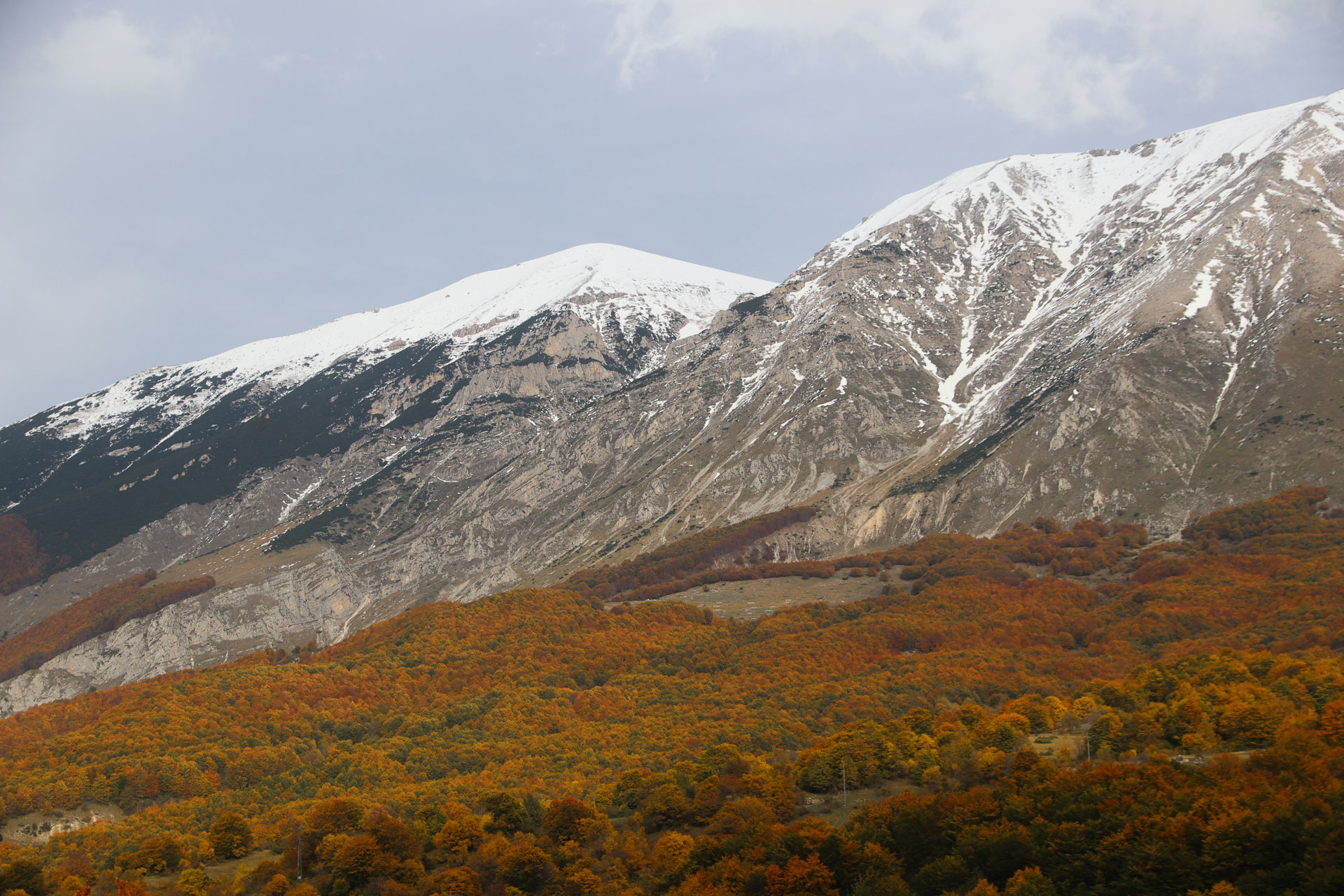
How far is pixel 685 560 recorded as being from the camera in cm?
19275

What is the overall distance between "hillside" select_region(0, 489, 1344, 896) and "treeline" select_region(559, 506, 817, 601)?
12.1 meters

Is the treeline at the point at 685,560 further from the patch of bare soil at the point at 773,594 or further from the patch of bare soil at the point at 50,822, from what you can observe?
the patch of bare soil at the point at 50,822

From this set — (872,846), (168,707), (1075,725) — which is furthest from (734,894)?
(168,707)

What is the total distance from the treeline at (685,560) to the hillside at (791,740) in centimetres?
1208

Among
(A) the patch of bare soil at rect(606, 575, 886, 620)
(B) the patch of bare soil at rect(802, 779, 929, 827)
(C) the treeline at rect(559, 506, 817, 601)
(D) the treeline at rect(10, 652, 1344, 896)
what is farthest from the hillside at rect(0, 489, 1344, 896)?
(C) the treeline at rect(559, 506, 817, 601)

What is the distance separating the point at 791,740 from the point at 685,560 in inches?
3586

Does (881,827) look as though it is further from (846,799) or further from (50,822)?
(50,822)

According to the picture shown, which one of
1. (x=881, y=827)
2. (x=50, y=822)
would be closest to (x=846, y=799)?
(x=881, y=827)

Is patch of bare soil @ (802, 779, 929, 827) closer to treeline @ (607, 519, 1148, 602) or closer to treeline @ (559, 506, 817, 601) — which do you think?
treeline @ (607, 519, 1148, 602)

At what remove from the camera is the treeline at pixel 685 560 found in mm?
191250

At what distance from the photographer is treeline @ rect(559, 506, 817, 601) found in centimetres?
19125

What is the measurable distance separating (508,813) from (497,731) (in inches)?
1793

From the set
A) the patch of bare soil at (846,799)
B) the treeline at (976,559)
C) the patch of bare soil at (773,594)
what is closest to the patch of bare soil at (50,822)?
the patch of bare soil at (846,799)

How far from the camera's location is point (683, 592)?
7210 inches
